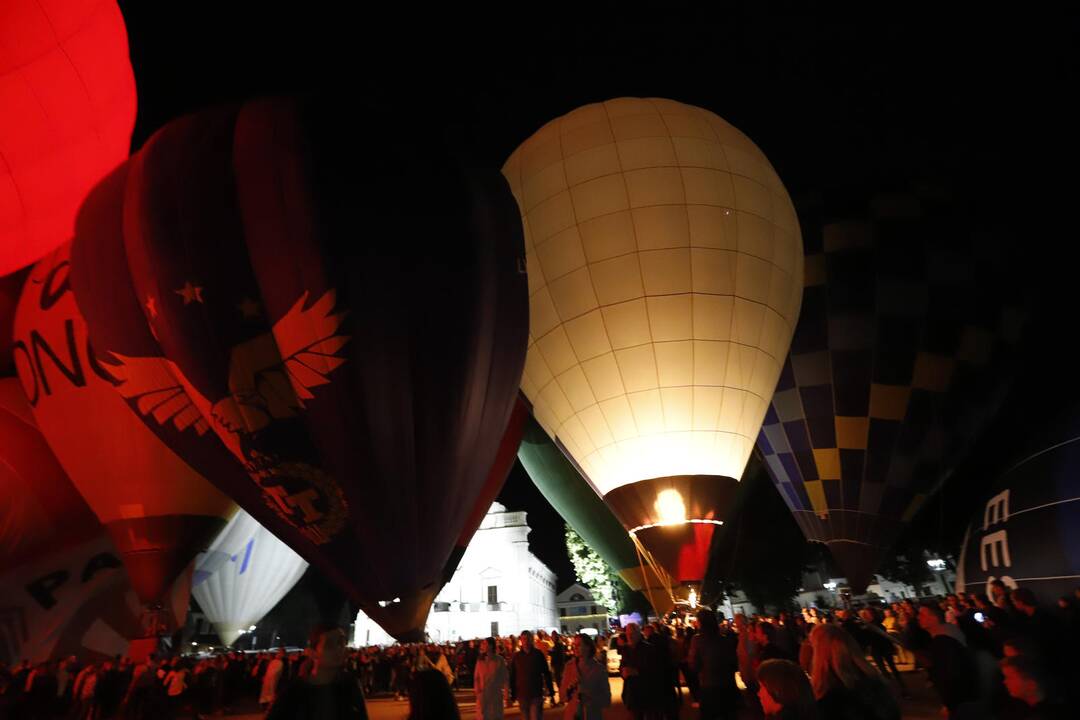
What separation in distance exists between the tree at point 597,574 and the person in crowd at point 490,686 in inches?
727

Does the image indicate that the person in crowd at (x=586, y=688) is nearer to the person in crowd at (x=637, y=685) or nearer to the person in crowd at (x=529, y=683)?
the person in crowd at (x=637, y=685)

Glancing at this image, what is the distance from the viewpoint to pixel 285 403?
5344 millimetres

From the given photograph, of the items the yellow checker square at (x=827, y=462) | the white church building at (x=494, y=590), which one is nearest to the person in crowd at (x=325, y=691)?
the yellow checker square at (x=827, y=462)

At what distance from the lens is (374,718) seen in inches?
320

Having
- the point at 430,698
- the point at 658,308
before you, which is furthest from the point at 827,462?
the point at 430,698

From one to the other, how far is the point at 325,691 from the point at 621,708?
660 cm

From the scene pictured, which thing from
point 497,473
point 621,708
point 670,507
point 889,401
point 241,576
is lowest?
point 621,708

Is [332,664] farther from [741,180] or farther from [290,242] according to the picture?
[741,180]

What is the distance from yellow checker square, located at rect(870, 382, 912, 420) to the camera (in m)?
10.4

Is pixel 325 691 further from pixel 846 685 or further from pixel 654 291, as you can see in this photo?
pixel 654 291

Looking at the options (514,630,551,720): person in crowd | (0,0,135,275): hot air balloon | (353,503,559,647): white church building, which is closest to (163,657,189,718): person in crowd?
(514,630,551,720): person in crowd

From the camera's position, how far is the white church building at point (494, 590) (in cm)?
→ 3462

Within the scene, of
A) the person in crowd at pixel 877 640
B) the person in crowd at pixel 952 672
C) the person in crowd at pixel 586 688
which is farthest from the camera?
the person in crowd at pixel 877 640

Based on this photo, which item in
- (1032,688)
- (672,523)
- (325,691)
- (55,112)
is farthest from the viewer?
(672,523)
